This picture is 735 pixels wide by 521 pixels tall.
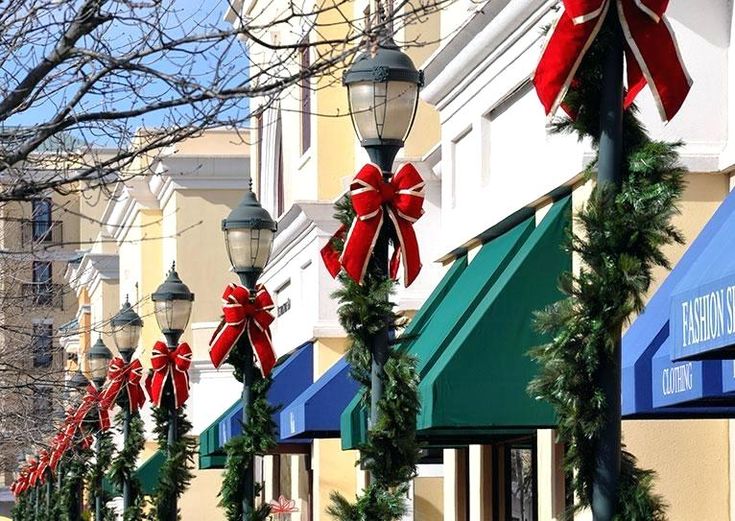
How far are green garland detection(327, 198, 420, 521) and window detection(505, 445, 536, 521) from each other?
3.99m

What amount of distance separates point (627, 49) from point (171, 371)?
14.3 m

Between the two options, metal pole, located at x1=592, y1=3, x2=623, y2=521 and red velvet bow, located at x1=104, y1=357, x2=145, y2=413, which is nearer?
metal pole, located at x1=592, y1=3, x2=623, y2=521

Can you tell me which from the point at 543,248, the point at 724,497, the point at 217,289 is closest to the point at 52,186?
the point at 543,248

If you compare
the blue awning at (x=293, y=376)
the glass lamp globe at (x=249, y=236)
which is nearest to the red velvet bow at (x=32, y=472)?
the blue awning at (x=293, y=376)

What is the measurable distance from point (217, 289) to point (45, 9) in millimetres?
30520

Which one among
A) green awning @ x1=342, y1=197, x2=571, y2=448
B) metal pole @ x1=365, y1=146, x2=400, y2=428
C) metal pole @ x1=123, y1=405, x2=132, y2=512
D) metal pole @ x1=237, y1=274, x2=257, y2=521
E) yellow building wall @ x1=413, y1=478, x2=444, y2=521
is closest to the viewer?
metal pole @ x1=365, y1=146, x2=400, y2=428

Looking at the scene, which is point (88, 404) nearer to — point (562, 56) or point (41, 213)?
point (41, 213)

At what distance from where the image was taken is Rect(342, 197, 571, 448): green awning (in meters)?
12.8

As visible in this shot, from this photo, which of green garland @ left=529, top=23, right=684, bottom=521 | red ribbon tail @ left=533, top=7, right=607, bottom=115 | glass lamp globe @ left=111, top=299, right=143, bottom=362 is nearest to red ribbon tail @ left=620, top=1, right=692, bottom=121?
red ribbon tail @ left=533, top=7, right=607, bottom=115

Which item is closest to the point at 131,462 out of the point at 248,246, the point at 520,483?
the point at 248,246

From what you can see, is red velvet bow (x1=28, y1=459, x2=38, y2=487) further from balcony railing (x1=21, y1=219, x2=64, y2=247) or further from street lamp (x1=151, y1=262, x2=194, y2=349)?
street lamp (x1=151, y1=262, x2=194, y2=349)

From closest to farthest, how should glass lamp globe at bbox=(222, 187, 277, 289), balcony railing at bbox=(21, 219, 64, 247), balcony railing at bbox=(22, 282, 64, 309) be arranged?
1. balcony railing at bbox=(21, 219, 64, 247)
2. glass lamp globe at bbox=(222, 187, 277, 289)
3. balcony railing at bbox=(22, 282, 64, 309)

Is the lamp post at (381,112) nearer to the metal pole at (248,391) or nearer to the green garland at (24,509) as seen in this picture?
the metal pole at (248,391)

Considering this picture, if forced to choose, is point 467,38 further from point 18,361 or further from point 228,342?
point 18,361
